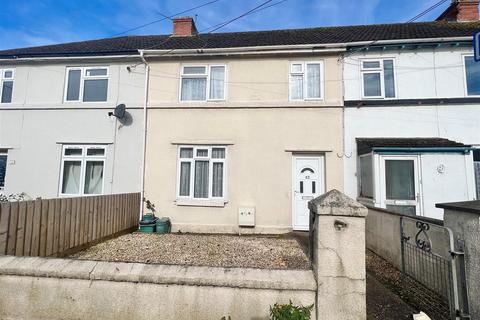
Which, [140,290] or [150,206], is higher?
[150,206]

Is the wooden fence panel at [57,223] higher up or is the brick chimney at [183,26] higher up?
the brick chimney at [183,26]

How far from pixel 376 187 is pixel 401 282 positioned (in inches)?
131

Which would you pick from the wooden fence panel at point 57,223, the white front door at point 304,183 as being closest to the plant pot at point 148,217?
the wooden fence panel at point 57,223

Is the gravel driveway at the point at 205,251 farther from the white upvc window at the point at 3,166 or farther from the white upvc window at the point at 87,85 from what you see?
the white upvc window at the point at 3,166

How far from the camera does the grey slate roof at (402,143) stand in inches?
282

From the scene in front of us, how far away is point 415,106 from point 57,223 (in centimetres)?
957

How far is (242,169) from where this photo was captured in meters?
8.45

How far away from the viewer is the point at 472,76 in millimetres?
7984

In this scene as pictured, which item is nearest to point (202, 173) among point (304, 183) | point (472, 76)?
point (304, 183)

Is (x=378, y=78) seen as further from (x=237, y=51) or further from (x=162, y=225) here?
(x=162, y=225)

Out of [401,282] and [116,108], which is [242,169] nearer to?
[116,108]

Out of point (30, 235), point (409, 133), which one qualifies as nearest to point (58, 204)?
point (30, 235)

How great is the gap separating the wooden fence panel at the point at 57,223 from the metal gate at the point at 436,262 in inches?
A: 237

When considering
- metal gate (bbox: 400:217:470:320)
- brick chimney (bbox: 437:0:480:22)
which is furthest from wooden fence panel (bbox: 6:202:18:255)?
brick chimney (bbox: 437:0:480:22)
